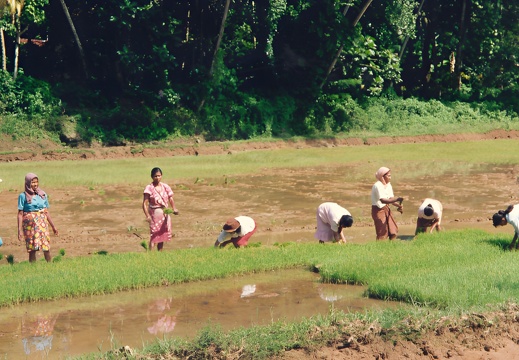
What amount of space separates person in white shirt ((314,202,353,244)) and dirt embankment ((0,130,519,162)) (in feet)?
41.4

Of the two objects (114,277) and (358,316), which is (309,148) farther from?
(358,316)

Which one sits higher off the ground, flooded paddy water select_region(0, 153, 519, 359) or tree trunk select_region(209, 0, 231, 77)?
tree trunk select_region(209, 0, 231, 77)

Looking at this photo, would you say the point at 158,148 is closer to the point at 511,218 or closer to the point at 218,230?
the point at 218,230

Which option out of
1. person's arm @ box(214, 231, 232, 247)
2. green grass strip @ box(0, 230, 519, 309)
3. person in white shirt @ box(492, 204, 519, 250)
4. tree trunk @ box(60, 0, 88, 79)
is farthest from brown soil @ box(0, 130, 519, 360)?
tree trunk @ box(60, 0, 88, 79)

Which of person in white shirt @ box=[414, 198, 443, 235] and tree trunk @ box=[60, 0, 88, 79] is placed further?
tree trunk @ box=[60, 0, 88, 79]

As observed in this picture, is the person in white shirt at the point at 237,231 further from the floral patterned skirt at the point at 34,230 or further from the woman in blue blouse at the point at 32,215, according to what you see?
the floral patterned skirt at the point at 34,230

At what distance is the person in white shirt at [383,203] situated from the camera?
1341 centimetres

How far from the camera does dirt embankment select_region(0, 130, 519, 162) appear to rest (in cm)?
2439

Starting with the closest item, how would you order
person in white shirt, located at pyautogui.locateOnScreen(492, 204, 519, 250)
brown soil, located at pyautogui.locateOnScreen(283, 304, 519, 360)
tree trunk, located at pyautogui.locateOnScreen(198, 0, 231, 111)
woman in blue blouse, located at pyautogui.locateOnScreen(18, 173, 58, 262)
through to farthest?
brown soil, located at pyautogui.locateOnScreen(283, 304, 519, 360) < person in white shirt, located at pyautogui.locateOnScreen(492, 204, 519, 250) < woman in blue blouse, located at pyautogui.locateOnScreen(18, 173, 58, 262) < tree trunk, located at pyautogui.locateOnScreen(198, 0, 231, 111)

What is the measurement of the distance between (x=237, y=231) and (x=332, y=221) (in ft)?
4.82

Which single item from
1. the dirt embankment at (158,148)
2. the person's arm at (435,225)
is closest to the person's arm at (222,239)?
the person's arm at (435,225)

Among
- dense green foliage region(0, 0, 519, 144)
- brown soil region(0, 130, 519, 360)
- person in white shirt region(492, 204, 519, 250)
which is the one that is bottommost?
brown soil region(0, 130, 519, 360)

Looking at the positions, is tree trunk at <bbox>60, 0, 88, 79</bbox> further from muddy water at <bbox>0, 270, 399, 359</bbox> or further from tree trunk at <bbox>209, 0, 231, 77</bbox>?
muddy water at <bbox>0, 270, 399, 359</bbox>

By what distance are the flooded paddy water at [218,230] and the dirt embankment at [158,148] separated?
4.33 metres
